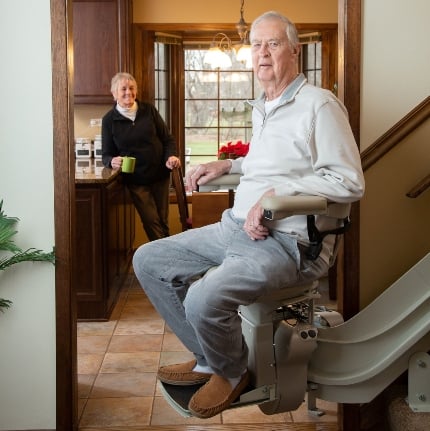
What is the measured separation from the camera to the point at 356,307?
3146mm

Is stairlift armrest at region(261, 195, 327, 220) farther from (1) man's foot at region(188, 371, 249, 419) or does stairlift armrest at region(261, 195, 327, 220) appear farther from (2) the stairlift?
(1) man's foot at region(188, 371, 249, 419)

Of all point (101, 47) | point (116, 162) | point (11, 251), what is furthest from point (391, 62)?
point (101, 47)

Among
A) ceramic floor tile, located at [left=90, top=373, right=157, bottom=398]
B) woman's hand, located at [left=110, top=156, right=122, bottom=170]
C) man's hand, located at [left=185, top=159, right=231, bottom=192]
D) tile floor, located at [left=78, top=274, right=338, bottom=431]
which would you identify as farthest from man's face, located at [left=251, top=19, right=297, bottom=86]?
woman's hand, located at [left=110, top=156, right=122, bottom=170]

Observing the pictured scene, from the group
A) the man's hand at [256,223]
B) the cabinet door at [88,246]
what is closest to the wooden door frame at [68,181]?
the man's hand at [256,223]

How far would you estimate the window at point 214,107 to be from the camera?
7.62 m

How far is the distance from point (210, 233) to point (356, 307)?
0.77 m

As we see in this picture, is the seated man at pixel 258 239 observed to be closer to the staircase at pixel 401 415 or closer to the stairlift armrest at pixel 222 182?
the stairlift armrest at pixel 222 182

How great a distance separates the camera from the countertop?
492 cm

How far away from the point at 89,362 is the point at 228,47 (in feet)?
12.4

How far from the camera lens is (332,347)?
2824 millimetres

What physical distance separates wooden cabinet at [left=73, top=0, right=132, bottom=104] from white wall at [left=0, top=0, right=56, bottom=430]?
3.90 m

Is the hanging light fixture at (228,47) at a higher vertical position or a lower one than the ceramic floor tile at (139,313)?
higher

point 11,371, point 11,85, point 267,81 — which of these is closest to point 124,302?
point 11,371

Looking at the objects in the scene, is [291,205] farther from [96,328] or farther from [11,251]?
[96,328]
